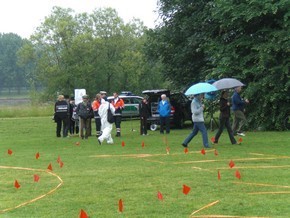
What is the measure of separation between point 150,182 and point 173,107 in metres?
17.1

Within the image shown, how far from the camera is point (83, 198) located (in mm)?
8438

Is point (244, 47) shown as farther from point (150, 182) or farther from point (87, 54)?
point (87, 54)

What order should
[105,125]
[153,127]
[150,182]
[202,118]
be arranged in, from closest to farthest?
[150,182] < [202,118] < [105,125] < [153,127]

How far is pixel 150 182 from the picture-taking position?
9734 mm

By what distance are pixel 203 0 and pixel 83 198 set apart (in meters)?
18.7

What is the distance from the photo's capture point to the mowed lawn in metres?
7.57

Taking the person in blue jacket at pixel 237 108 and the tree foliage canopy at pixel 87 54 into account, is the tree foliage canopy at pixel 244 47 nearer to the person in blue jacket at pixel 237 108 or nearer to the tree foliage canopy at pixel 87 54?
the person in blue jacket at pixel 237 108

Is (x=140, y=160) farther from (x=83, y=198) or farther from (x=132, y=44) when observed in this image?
(x=132, y=44)

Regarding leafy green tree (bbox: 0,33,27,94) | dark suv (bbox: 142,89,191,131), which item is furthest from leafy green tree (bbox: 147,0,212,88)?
leafy green tree (bbox: 0,33,27,94)

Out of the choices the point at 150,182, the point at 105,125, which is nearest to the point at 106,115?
the point at 105,125

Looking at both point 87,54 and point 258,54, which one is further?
point 87,54

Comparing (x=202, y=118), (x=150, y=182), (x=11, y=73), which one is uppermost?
(x=11, y=73)

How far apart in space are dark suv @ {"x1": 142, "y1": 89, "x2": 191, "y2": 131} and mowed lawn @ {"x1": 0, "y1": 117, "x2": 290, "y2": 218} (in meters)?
10.4

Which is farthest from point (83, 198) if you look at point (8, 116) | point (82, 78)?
point (82, 78)
